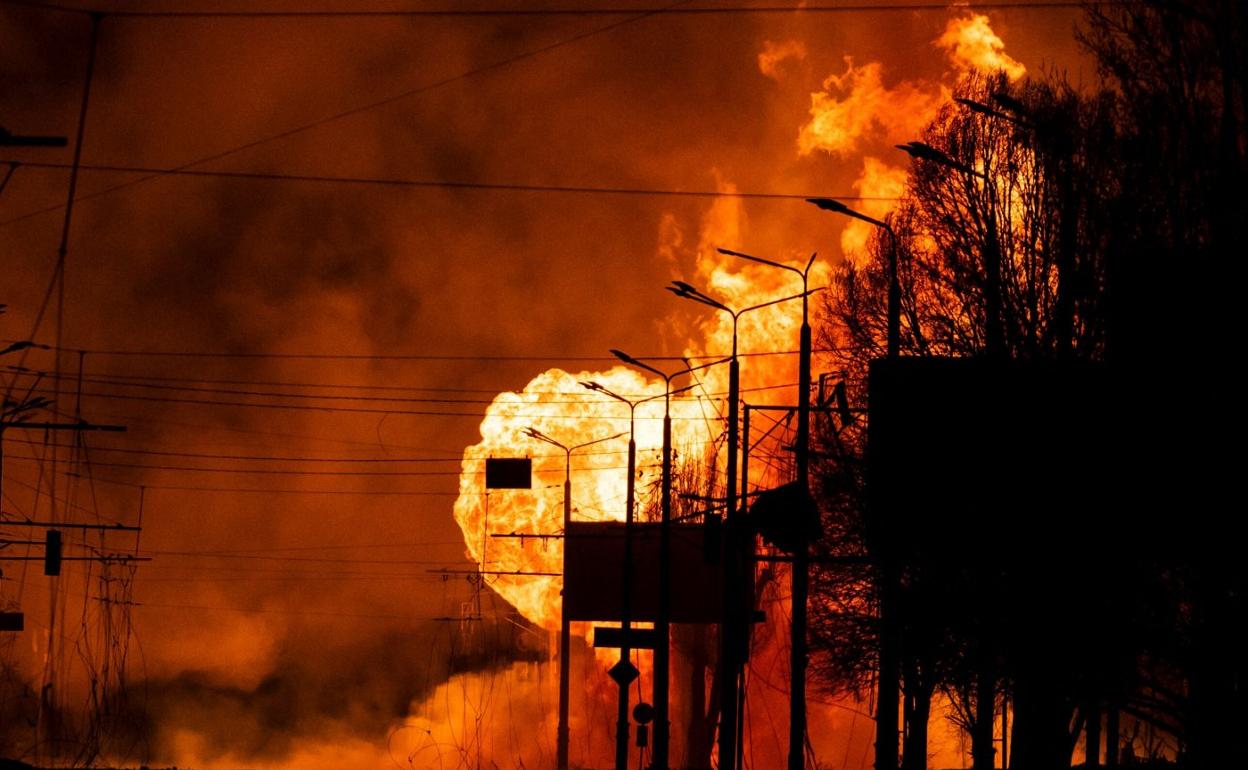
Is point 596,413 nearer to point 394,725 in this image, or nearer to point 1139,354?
point 394,725

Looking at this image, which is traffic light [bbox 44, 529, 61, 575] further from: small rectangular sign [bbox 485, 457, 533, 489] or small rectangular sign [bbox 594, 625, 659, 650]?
small rectangular sign [bbox 594, 625, 659, 650]

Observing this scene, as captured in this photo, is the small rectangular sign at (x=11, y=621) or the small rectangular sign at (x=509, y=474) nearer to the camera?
the small rectangular sign at (x=11, y=621)

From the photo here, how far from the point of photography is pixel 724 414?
59156 millimetres

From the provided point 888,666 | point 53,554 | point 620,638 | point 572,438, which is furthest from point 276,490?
point 888,666

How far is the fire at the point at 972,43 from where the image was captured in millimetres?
Answer: 47441

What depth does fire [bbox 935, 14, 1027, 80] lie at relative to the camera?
47.4m

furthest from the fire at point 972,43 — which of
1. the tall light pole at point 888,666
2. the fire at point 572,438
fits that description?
the tall light pole at point 888,666

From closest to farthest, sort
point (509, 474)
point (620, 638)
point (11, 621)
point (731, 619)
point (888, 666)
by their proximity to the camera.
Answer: point (888, 666) < point (731, 619) < point (620, 638) < point (11, 621) < point (509, 474)

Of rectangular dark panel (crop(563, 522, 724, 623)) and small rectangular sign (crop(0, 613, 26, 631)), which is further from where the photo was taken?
rectangular dark panel (crop(563, 522, 724, 623))

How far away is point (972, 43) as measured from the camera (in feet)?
162

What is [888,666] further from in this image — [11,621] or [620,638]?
[11,621]

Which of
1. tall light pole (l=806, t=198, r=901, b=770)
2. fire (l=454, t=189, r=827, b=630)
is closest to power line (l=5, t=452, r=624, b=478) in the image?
fire (l=454, t=189, r=827, b=630)

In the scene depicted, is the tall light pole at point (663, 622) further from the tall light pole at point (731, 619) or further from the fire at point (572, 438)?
the fire at point (572, 438)

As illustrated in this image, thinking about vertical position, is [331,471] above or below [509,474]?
below
